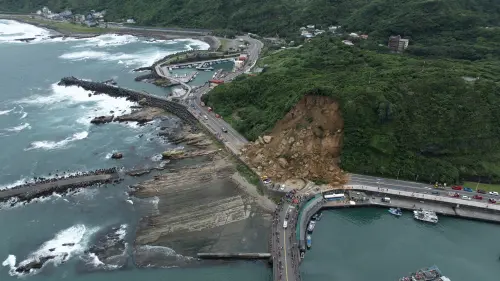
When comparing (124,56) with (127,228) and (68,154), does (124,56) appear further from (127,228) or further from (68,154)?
(127,228)

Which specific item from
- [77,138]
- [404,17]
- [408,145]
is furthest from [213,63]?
[408,145]

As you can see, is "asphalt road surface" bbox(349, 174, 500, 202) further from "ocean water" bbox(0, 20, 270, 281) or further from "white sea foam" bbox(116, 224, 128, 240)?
"white sea foam" bbox(116, 224, 128, 240)

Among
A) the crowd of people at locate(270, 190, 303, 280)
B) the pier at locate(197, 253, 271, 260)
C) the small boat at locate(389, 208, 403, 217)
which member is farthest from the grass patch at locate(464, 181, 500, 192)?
the pier at locate(197, 253, 271, 260)

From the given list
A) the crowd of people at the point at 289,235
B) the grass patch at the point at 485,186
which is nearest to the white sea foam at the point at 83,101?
the crowd of people at the point at 289,235

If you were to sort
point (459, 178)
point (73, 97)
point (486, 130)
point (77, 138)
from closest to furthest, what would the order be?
1. point (459, 178)
2. point (486, 130)
3. point (77, 138)
4. point (73, 97)

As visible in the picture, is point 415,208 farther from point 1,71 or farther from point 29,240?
point 1,71

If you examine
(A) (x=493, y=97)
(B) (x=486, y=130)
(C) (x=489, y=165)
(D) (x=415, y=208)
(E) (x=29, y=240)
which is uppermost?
(A) (x=493, y=97)
